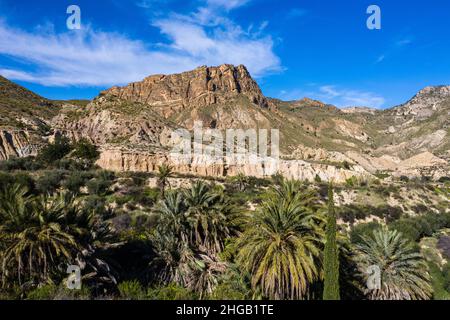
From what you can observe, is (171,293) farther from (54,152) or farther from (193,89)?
(193,89)

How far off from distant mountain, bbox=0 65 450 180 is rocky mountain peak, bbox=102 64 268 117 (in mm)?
491

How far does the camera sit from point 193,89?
148125mm

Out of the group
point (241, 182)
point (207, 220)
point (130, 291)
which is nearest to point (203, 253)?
point (207, 220)

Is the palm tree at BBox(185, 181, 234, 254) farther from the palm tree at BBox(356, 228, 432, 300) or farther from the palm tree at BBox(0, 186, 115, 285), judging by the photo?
the palm tree at BBox(356, 228, 432, 300)

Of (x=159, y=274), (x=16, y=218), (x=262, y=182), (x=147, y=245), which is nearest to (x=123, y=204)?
(x=147, y=245)

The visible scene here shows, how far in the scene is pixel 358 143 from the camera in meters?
145

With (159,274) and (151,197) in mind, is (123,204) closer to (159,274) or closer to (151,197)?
(151,197)

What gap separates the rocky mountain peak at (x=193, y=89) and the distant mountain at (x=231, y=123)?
49 centimetres

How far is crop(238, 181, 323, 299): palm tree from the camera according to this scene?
14.0 m

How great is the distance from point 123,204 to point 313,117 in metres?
152

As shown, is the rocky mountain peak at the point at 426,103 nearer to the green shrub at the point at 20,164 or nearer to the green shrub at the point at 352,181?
the green shrub at the point at 352,181

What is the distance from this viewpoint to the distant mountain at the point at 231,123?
70938 millimetres

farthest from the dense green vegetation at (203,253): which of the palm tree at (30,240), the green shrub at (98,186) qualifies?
the green shrub at (98,186)

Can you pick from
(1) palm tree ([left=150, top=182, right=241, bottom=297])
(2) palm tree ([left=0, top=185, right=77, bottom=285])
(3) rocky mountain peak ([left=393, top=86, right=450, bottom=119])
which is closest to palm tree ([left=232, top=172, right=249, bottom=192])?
(1) palm tree ([left=150, top=182, right=241, bottom=297])
